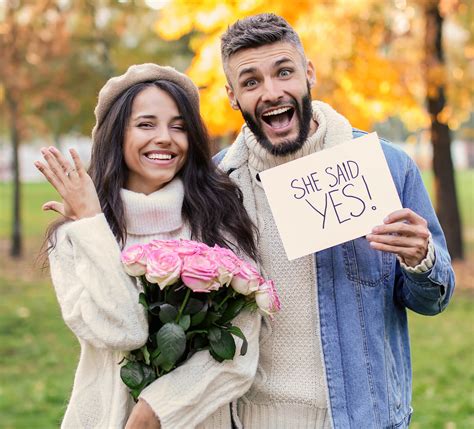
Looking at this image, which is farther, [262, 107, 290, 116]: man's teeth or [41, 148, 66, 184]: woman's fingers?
[262, 107, 290, 116]: man's teeth

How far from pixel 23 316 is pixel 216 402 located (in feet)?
26.0

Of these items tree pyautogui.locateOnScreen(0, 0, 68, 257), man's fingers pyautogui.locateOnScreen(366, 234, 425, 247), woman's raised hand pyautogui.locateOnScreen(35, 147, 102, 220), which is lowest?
man's fingers pyautogui.locateOnScreen(366, 234, 425, 247)

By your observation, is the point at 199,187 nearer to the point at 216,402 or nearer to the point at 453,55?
the point at 216,402

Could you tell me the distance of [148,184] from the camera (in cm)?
303

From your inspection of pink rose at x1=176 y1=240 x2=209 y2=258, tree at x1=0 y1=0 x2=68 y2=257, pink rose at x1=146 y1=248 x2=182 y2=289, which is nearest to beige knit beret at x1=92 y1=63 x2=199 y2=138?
pink rose at x1=176 y1=240 x2=209 y2=258

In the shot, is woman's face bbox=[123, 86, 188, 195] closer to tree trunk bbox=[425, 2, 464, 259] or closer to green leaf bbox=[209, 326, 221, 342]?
green leaf bbox=[209, 326, 221, 342]

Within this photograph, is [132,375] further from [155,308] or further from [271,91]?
[271,91]

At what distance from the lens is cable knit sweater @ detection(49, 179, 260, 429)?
260 cm

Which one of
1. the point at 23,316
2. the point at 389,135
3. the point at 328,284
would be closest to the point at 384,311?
the point at 328,284

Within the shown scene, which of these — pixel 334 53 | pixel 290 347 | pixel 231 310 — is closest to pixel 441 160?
pixel 334 53

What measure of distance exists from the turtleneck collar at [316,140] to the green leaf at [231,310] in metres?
0.63

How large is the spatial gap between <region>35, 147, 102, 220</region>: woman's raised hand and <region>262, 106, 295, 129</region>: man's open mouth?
69 centimetres

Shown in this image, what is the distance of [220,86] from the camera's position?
354 inches

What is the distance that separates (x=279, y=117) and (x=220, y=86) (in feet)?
19.9
